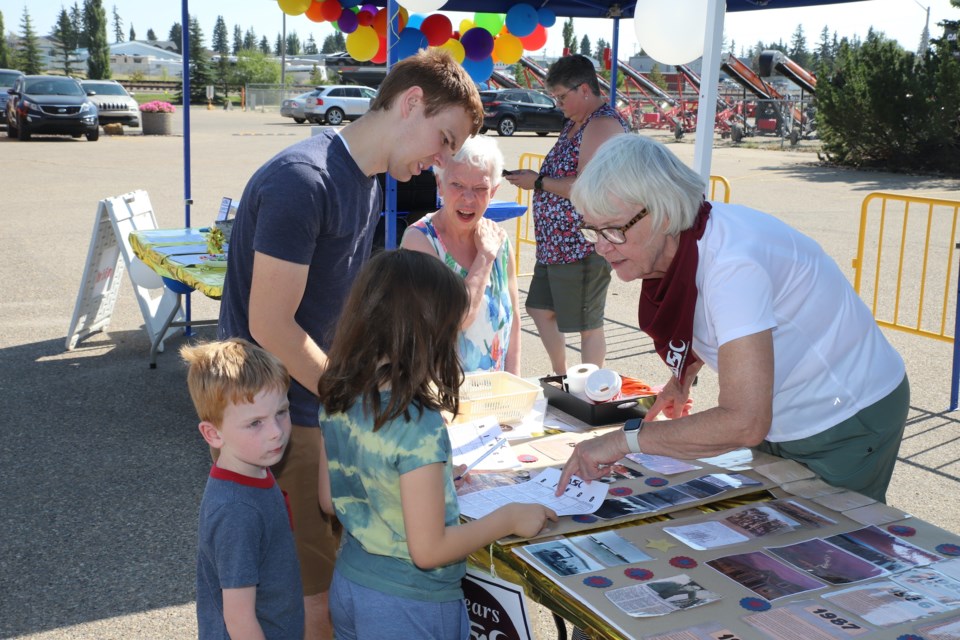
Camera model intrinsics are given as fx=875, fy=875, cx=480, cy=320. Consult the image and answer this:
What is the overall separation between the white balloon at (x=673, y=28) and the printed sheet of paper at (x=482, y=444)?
3040 millimetres

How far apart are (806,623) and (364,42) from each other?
554cm

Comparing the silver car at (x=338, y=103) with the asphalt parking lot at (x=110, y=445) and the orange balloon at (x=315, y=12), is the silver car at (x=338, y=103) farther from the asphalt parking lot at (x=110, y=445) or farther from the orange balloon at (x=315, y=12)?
the orange balloon at (x=315, y=12)

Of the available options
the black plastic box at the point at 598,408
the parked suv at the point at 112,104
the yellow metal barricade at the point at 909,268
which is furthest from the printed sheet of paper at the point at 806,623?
the parked suv at the point at 112,104

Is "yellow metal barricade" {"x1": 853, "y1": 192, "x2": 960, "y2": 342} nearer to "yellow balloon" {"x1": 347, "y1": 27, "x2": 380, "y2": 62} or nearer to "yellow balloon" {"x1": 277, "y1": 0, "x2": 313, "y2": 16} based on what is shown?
"yellow balloon" {"x1": 347, "y1": 27, "x2": 380, "y2": 62}

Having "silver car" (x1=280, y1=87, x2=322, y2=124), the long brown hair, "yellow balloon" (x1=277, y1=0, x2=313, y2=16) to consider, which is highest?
"silver car" (x1=280, y1=87, x2=322, y2=124)

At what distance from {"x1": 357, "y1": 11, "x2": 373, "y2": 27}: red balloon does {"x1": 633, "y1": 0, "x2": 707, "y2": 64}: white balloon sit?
203 centimetres

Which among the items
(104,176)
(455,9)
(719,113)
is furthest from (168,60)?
(455,9)

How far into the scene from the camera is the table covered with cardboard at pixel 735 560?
1494 millimetres

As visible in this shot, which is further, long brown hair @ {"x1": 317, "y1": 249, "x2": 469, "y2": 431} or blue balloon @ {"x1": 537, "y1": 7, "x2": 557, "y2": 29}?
blue balloon @ {"x1": 537, "y1": 7, "x2": 557, "y2": 29}

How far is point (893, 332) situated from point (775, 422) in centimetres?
547

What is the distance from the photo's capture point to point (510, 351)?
132 inches

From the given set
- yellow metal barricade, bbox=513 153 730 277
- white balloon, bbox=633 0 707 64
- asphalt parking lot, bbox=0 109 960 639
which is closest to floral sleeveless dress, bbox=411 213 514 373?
asphalt parking lot, bbox=0 109 960 639

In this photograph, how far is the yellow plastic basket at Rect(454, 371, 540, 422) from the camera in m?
2.58

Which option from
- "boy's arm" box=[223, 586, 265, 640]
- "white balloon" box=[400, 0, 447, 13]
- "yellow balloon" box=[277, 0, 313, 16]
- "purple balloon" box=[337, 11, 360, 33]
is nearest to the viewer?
"boy's arm" box=[223, 586, 265, 640]
